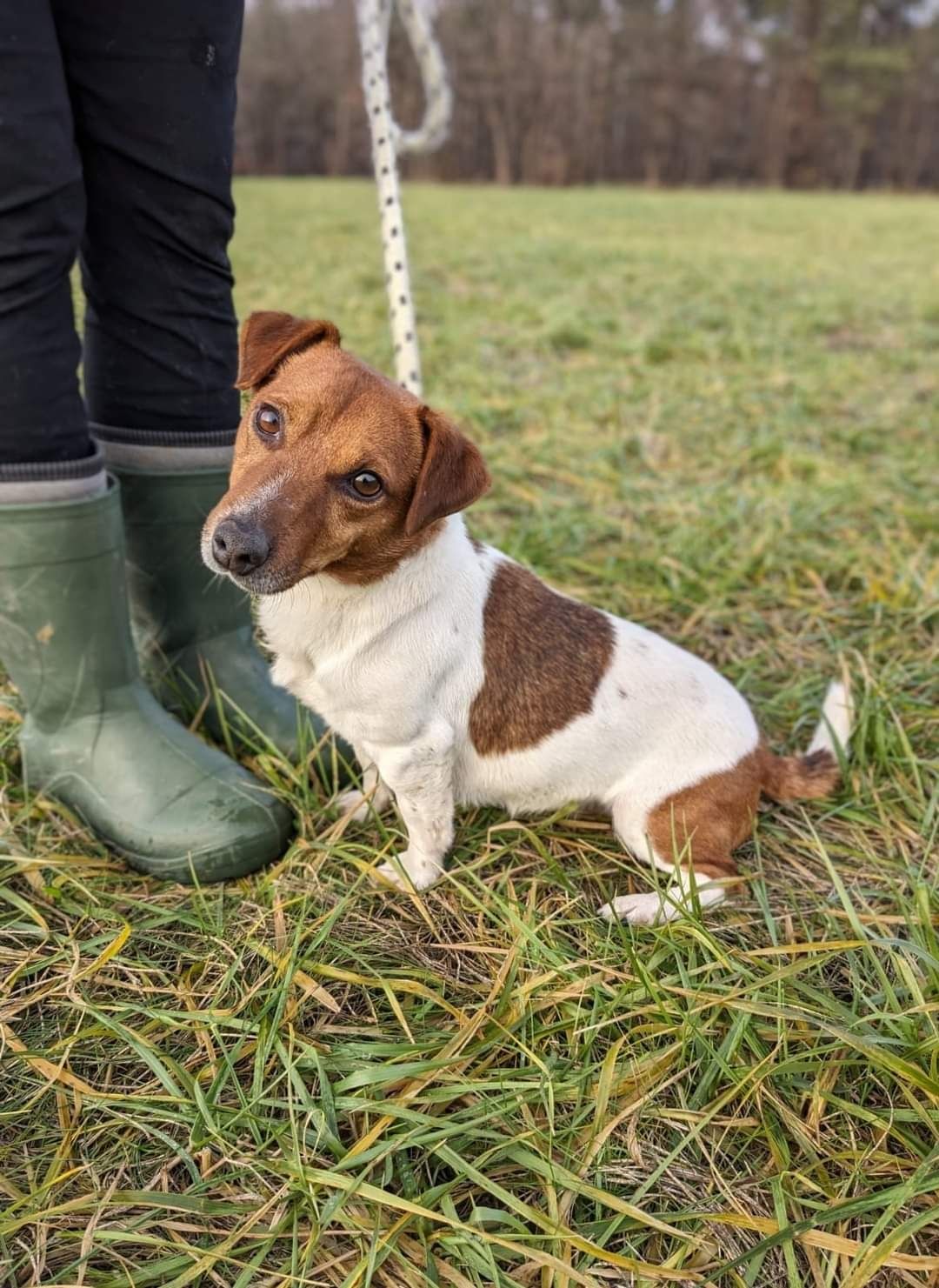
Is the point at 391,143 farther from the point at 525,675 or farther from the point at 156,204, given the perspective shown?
the point at 525,675

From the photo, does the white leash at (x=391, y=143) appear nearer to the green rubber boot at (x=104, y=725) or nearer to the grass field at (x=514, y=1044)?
the green rubber boot at (x=104, y=725)

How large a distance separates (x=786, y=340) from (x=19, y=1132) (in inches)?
292

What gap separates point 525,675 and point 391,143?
1.60 meters

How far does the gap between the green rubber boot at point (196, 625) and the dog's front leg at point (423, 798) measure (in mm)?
414

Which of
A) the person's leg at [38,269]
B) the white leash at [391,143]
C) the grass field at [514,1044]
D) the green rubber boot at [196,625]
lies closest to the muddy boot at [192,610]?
the green rubber boot at [196,625]

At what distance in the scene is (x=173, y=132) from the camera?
201 cm

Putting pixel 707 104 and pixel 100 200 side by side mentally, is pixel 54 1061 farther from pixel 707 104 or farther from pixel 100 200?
pixel 707 104

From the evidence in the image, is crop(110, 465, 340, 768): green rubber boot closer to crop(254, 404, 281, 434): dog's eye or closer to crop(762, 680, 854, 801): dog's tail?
crop(254, 404, 281, 434): dog's eye

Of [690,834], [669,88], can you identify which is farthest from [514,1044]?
[669,88]

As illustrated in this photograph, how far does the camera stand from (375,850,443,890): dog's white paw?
6.79 ft

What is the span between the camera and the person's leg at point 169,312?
1941 millimetres

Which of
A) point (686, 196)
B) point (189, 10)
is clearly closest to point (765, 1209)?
point (189, 10)

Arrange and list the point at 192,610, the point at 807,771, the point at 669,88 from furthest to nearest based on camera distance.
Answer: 1. the point at 669,88
2. the point at 192,610
3. the point at 807,771

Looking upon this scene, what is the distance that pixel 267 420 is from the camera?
1840 millimetres
